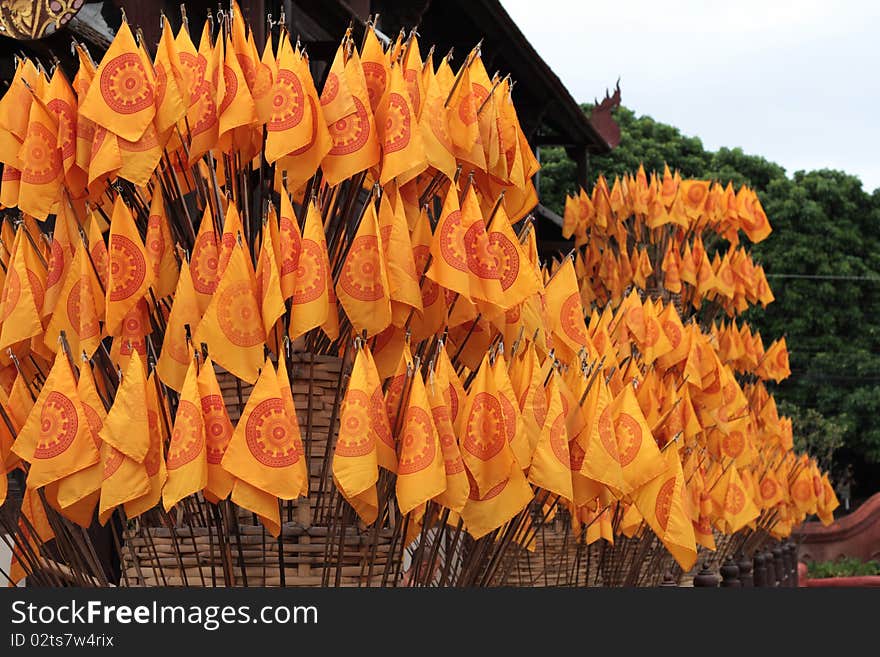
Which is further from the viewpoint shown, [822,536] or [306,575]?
[822,536]

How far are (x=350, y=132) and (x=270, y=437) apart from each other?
75cm

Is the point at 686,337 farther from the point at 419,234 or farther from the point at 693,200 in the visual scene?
the point at 419,234

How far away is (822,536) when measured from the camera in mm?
15797

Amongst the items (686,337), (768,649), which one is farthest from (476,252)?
(686,337)

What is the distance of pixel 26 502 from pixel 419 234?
3.90ft

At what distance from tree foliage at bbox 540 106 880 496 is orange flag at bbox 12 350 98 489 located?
49.8 ft

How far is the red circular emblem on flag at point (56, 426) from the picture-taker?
2.37 m

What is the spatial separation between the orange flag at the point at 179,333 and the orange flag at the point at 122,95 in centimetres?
34

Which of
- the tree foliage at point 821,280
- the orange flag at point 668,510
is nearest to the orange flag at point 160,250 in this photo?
the orange flag at point 668,510

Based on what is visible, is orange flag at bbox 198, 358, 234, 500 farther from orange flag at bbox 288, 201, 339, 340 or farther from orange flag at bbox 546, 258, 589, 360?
orange flag at bbox 546, 258, 589, 360

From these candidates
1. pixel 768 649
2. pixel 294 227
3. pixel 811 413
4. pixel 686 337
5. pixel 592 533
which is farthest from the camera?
pixel 811 413

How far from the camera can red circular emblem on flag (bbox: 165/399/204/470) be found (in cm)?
230

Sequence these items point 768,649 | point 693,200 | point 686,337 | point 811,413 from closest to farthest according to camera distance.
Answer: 1. point 768,649
2. point 686,337
3. point 693,200
4. point 811,413

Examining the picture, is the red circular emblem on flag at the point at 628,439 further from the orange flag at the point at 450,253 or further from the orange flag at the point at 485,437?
the orange flag at the point at 450,253
